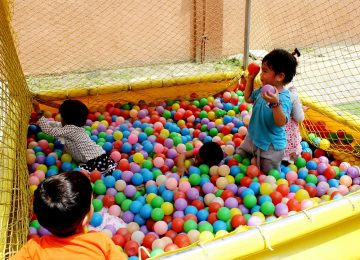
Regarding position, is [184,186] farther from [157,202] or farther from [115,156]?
[115,156]

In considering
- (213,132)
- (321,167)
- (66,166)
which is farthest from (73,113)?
(321,167)

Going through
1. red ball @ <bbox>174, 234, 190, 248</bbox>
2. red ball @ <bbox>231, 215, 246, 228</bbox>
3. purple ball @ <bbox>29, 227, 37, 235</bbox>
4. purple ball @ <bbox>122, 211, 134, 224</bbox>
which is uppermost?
red ball @ <bbox>231, 215, 246, 228</bbox>

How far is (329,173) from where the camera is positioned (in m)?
2.25

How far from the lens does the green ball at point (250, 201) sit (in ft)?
6.48

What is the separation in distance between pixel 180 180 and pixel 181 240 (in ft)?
1.62

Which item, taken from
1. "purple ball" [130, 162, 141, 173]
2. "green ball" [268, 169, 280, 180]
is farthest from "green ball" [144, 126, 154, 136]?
"green ball" [268, 169, 280, 180]

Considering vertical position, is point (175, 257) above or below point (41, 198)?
below

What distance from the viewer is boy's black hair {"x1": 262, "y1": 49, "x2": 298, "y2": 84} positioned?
2080 mm

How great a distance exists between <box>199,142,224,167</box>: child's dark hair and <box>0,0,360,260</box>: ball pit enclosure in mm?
57

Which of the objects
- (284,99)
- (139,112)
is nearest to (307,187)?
(284,99)

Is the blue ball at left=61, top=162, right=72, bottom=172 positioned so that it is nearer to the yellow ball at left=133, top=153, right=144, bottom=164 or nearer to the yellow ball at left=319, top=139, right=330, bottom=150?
the yellow ball at left=133, top=153, right=144, bottom=164

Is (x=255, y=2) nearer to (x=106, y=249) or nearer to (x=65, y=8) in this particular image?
(x=65, y=8)

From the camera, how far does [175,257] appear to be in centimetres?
126

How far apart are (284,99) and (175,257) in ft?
3.79
